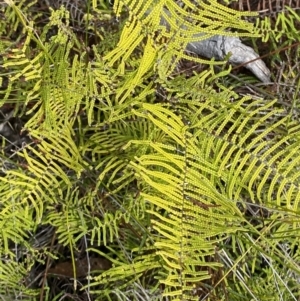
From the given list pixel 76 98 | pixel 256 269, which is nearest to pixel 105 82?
pixel 76 98

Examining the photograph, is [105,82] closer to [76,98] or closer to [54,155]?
[76,98]

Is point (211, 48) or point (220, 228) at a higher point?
point (211, 48)

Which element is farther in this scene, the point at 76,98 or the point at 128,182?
the point at 128,182

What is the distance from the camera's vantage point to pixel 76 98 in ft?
2.79

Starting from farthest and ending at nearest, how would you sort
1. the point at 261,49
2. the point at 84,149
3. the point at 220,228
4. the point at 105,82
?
the point at 261,49
the point at 84,149
the point at 105,82
the point at 220,228

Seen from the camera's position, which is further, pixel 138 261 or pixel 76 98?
pixel 138 261

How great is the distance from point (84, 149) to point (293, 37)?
0.47m

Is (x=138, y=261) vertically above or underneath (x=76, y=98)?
underneath

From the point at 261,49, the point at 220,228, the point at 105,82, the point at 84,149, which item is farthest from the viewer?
the point at 261,49

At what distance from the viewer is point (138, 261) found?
0.99 m

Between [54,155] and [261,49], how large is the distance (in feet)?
1.63

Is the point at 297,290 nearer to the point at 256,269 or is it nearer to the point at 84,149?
the point at 256,269

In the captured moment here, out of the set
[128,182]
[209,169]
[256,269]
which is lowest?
[256,269]

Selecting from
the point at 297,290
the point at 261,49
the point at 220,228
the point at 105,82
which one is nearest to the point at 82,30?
the point at 105,82
